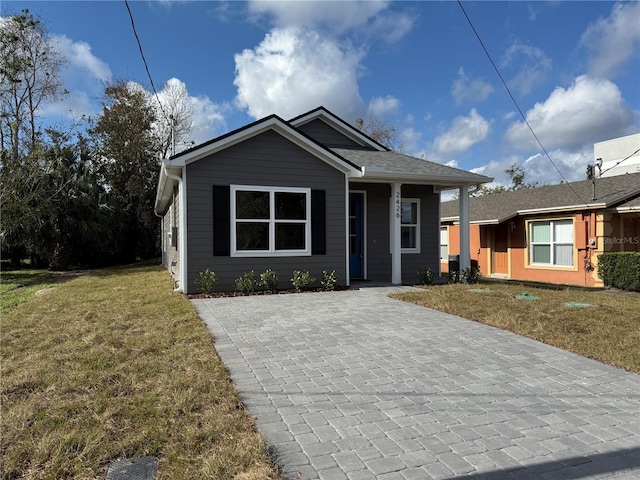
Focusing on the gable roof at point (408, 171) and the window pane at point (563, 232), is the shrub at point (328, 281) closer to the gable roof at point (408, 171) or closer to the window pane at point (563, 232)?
the gable roof at point (408, 171)

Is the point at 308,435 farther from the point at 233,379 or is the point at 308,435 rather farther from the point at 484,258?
the point at 484,258

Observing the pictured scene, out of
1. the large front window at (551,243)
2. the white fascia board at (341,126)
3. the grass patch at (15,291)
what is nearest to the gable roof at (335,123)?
the white fascia board at (341,126)

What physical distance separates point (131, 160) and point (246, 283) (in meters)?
20.0

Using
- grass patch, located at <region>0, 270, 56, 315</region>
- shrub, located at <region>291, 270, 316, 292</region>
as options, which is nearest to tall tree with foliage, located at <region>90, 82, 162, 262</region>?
grass patch, located at <region>0, 270, 56, 315</region>

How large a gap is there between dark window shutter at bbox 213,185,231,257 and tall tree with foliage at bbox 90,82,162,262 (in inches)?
699

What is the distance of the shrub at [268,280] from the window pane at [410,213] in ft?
15.0

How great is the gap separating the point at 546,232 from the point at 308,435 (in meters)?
15.1

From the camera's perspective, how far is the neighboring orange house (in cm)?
1330

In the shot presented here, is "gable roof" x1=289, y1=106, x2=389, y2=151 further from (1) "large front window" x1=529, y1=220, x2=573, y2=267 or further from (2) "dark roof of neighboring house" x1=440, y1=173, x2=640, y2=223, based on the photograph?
(1) "large front window" x1=529, y1=220, x2=573, y2=267

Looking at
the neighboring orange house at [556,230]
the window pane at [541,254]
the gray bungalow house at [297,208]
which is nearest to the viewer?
the gray bungalow house at [297,208]

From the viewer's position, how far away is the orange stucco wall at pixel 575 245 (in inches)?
526

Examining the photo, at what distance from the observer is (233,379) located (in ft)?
13.1

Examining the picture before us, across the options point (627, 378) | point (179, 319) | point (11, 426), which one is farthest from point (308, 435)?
point (179, 319)

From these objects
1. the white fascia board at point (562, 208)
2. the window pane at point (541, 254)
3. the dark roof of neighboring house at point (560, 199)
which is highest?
the dark roof of neighboring house at point (560, 199)
